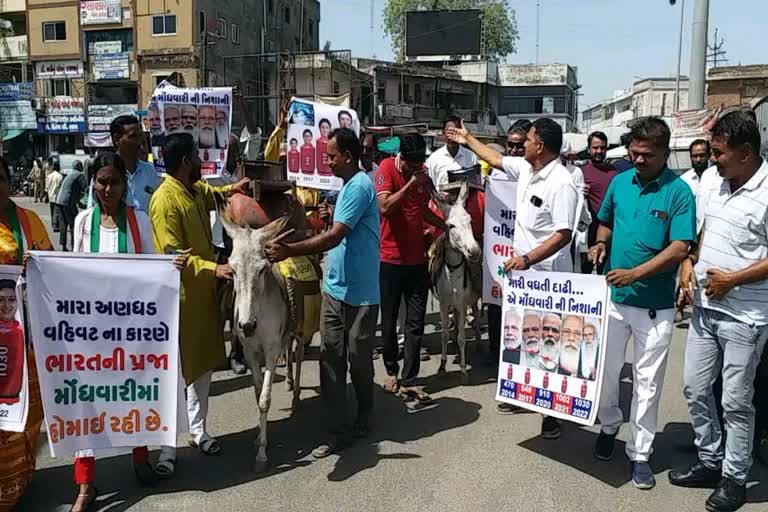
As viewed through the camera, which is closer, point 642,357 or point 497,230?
point 642,357

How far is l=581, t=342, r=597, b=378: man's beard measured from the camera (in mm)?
4520

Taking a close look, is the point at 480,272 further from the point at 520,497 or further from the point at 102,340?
the point at 102,340

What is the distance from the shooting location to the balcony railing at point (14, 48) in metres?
39.8

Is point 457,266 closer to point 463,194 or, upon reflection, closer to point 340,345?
point 463,194

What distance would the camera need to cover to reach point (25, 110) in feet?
121

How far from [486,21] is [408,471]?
2468 inches

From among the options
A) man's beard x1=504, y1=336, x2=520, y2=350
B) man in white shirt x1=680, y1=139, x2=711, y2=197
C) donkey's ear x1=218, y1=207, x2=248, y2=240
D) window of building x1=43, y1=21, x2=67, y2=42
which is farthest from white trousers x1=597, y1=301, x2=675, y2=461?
window of building x1=43, y1=21, x2=67, y2=42

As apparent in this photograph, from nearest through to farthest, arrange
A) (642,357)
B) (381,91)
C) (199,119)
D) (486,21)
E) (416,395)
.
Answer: (642,357) < (416,395) < (199,119) < (381,91) < (486,21)

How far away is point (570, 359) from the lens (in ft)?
15.2

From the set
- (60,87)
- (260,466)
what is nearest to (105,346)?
(260,466)

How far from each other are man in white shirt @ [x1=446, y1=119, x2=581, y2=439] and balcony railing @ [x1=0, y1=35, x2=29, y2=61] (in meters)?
43.0

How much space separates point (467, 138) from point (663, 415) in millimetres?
3009

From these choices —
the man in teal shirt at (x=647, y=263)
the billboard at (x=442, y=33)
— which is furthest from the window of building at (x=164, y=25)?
the man in teal shirt at (x=647, y=263)

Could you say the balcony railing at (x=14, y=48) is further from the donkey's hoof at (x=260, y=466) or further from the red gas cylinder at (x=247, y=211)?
the donkey's hoof at (x=260, y=466)
